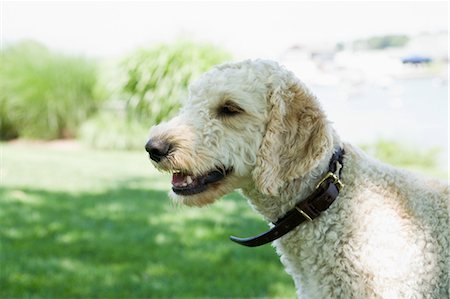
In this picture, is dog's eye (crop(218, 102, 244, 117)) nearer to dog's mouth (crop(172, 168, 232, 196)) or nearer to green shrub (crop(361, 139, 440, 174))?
dog's mouth (crop(172, 168, 232, 196))

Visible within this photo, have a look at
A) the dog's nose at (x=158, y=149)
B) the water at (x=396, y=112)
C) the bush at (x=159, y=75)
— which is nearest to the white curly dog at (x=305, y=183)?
the dog's nose at (x=158, y=149)

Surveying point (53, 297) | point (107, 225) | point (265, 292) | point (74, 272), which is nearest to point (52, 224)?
point (107, 225)

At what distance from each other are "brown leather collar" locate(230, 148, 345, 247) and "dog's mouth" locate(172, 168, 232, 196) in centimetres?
30

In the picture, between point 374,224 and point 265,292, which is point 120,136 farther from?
point 374,224

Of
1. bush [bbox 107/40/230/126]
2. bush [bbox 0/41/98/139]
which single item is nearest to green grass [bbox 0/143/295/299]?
bush [bbox 107/40/230/126]

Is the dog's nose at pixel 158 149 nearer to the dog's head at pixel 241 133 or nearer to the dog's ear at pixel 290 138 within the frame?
the dog's head at pixel 241 133

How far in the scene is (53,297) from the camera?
4.86m

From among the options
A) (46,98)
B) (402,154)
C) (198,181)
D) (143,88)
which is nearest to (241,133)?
(198,181)

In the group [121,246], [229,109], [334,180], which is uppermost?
[229,109]

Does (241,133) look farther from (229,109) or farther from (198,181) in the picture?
(198,181)

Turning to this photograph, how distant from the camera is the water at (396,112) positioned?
11977mm

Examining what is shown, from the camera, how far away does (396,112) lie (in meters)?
13.2

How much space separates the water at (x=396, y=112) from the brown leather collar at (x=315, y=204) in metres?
8.86

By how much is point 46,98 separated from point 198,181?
1316 cm
